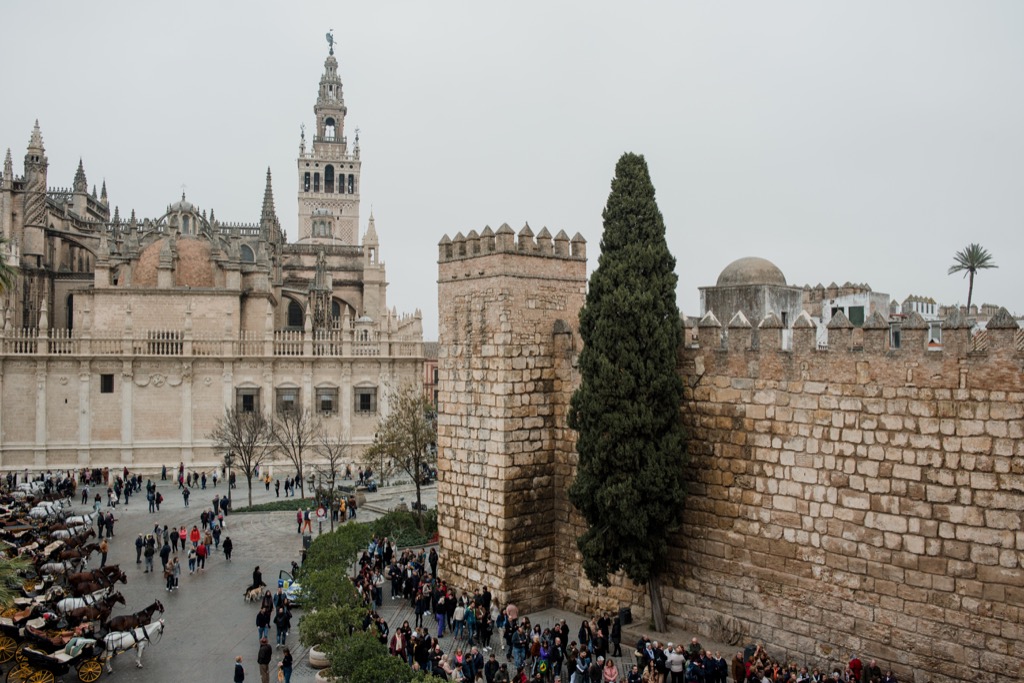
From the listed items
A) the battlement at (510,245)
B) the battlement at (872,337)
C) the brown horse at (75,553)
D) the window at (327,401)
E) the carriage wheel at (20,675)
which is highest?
the battlement at (510,245)

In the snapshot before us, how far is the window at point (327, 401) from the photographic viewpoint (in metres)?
39.5

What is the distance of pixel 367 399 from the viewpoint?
4012 cm

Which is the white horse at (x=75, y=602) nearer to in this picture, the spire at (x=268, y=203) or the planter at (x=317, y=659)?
the planter at (x=317, y=659)

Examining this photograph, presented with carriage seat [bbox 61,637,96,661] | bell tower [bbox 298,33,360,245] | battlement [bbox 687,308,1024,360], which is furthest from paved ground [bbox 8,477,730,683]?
bell tower [bbox 298,33,360,245]

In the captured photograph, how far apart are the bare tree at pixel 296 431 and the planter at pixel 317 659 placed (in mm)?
20054

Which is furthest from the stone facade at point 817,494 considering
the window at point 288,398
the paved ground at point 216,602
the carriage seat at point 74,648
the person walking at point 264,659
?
the window at point 288,398

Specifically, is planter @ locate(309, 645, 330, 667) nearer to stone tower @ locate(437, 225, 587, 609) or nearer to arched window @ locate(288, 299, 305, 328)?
stone tower @ locate(437, 225, 587, 609)

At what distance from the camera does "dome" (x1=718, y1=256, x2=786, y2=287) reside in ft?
63.8

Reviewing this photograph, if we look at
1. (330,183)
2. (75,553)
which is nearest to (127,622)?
(75,553)

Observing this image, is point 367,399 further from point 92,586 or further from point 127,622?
point 127,622

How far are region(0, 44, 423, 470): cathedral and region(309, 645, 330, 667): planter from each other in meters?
24.4

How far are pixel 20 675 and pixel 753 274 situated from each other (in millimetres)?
A: 16584

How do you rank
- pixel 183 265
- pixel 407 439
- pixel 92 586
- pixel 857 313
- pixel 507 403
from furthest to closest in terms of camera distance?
pixel 183 265, pixel 407 439, pixel 857 313, pixel 92 586, pixel 507 403

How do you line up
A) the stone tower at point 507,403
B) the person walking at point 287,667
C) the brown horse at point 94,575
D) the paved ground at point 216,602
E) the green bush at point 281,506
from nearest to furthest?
the person walking at point 287,667 → the paved ground at point 216,602 → the stone tower at point 507,403 → the brown horse at point 94,575 → the green bush at point 281,506
